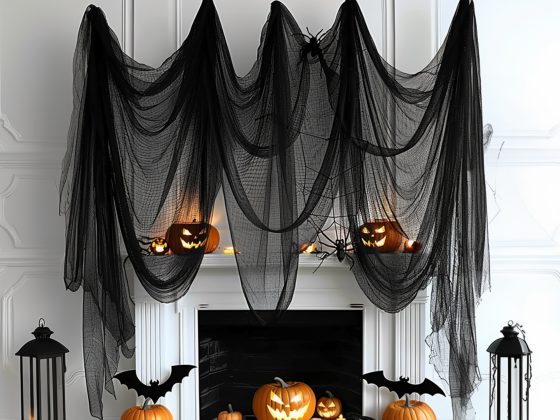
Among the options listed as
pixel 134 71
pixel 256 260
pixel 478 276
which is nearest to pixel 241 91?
pixel 134 71

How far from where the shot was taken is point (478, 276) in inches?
106

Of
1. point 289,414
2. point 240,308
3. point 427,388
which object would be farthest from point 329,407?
point 240,308

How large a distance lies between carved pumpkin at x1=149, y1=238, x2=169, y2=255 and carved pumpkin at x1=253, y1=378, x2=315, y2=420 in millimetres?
748

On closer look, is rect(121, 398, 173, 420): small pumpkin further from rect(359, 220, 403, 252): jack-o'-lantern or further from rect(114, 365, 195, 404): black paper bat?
rect(359, 220, 403, 252): jack-o'-lantern

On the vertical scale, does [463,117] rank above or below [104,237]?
above

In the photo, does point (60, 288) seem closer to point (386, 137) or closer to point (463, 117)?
point (386, 137)

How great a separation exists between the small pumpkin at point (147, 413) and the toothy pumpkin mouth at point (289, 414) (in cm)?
45

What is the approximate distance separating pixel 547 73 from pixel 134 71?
189cm

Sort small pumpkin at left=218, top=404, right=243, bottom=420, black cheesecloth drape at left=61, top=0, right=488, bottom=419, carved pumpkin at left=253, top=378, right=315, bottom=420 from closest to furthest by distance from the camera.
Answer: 1. black cheesecloth drape at left=61, top=0, right=488, bottom=419
2. carved pumpkin at left=253, top=378, right=315, bottom=420
3. small pumpkin at left=218, top=404, right=243, bottom=420

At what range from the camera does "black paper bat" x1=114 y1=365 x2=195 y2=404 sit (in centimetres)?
293

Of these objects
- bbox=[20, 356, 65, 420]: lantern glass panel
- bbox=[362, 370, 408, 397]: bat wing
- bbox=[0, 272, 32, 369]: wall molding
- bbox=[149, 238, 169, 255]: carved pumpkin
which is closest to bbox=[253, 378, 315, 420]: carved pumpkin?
bbox=[362, 370, 408, 397]: bat wing

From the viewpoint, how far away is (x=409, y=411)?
281 cm

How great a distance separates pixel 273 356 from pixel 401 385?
610 mm

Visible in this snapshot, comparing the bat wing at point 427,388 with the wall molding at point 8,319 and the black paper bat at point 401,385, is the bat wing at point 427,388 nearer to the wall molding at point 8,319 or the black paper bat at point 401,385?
the black paper bat at point 401,385
